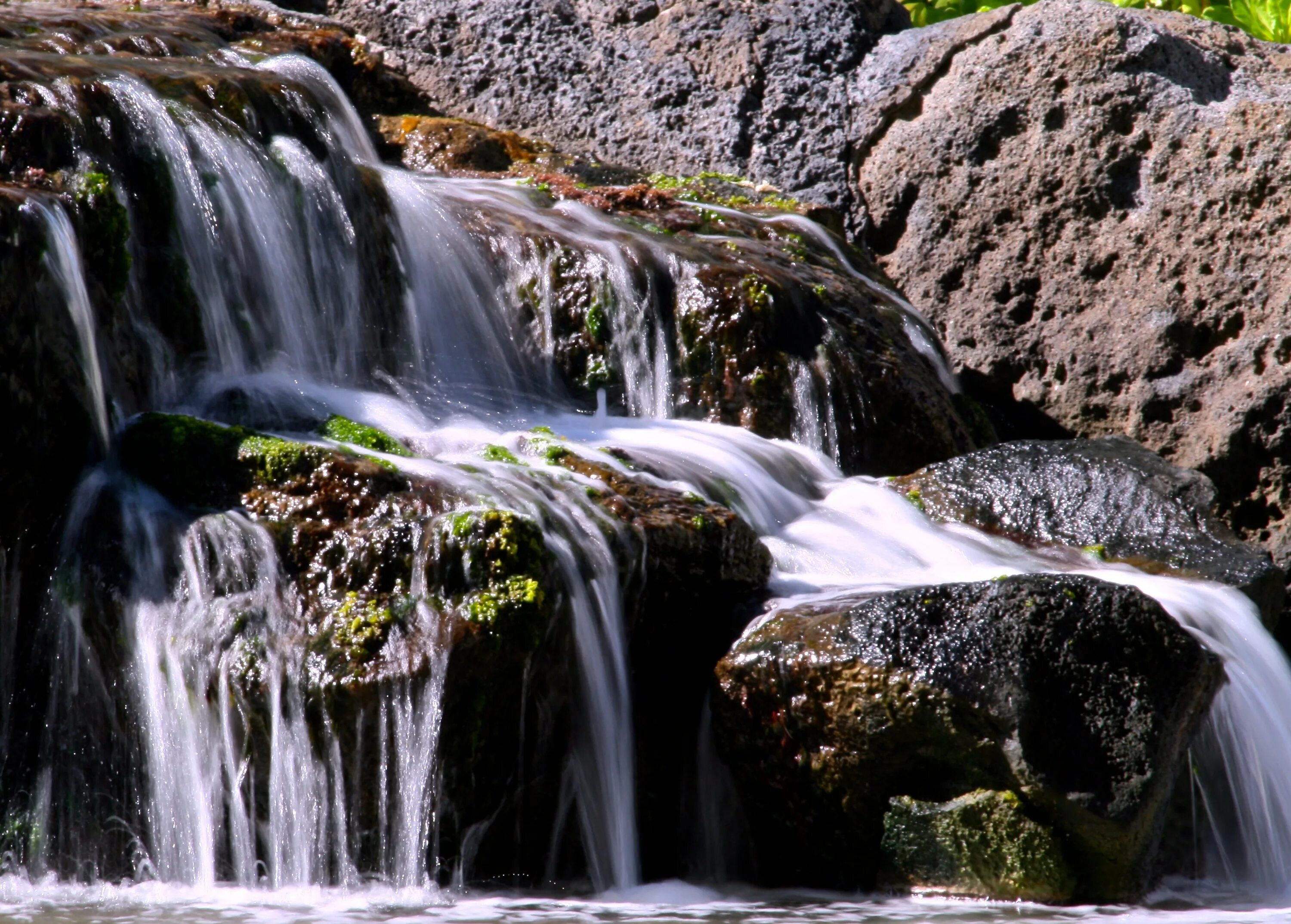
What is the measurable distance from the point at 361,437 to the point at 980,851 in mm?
2524

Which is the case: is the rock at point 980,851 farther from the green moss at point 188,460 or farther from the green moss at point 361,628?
the green moss at point 188,460

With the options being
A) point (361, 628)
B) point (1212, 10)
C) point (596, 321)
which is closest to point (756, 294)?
point (596, 321)

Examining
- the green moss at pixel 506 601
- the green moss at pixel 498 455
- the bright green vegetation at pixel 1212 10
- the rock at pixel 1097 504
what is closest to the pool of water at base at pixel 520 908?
the green moss at pixel 506 601

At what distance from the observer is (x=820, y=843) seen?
160 inches

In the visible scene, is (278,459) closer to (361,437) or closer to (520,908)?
(361,437)

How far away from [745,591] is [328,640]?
4.74 feet

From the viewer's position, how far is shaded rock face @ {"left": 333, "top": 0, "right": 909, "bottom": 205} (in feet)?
30.9

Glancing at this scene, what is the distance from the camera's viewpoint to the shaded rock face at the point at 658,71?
9414mm

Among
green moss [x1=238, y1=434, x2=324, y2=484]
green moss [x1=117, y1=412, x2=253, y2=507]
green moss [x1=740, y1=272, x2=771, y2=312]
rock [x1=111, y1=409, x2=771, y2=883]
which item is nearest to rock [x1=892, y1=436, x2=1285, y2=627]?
green moss [x1=740, y1=272, x2=771, y2=312]

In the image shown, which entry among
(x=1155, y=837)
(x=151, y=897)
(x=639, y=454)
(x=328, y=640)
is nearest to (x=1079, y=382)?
(x=639, y=454)

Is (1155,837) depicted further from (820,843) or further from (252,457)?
(252,457)

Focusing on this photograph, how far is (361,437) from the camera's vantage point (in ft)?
16.2

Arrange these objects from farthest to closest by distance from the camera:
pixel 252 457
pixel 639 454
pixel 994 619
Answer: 1. pixel 639 454
2. pixel 252 457
3. pixel 994 619

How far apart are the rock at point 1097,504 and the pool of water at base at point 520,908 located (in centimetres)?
179
